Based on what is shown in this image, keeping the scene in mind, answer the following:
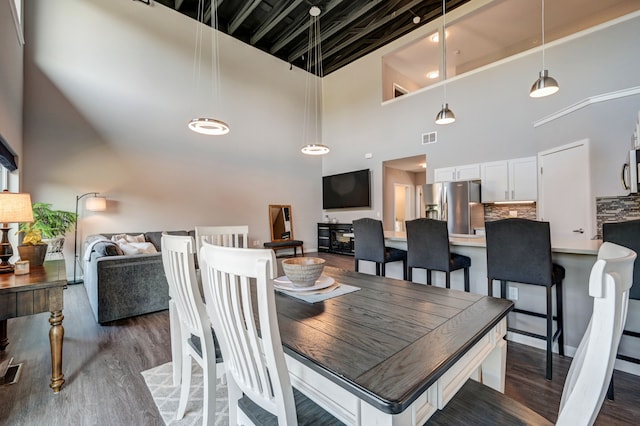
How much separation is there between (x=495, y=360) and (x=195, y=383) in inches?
73.8

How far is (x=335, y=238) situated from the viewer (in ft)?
25.8

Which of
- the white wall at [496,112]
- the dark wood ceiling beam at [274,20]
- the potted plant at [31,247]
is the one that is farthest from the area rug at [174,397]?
the dark wood ceiling beam at [274,20]

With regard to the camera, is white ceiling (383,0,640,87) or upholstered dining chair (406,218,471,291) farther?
white ceiling (383,0,640,87)

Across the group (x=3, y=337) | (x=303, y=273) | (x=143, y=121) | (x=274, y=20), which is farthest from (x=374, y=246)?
(x=274, y=20)

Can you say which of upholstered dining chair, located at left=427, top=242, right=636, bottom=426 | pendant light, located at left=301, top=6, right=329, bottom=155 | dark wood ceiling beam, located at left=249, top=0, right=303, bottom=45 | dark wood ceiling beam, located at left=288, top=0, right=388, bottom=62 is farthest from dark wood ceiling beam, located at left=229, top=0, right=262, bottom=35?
upholstered dining chair, located at left=427, top=242, right=636, bottom=426

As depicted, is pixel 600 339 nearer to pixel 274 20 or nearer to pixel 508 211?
pixel 508 211

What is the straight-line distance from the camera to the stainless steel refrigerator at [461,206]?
17.0ft

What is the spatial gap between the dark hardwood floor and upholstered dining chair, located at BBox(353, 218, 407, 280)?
49.4 inches

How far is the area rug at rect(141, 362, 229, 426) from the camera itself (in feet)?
5.36

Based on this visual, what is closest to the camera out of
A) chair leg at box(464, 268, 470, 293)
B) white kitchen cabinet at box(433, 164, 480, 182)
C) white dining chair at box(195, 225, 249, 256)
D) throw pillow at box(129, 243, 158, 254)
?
white dining chair at box(195, 225, 249, 256)

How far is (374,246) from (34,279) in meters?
2.72

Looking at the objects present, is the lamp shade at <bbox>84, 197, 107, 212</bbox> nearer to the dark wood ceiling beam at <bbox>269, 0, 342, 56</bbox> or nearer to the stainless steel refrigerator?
the dark wood ceiling beam at <bbox>269, 0, 342, 56</bbox>

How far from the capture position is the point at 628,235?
1716 mm

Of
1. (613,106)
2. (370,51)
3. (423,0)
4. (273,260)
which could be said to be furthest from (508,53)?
(273,260)
